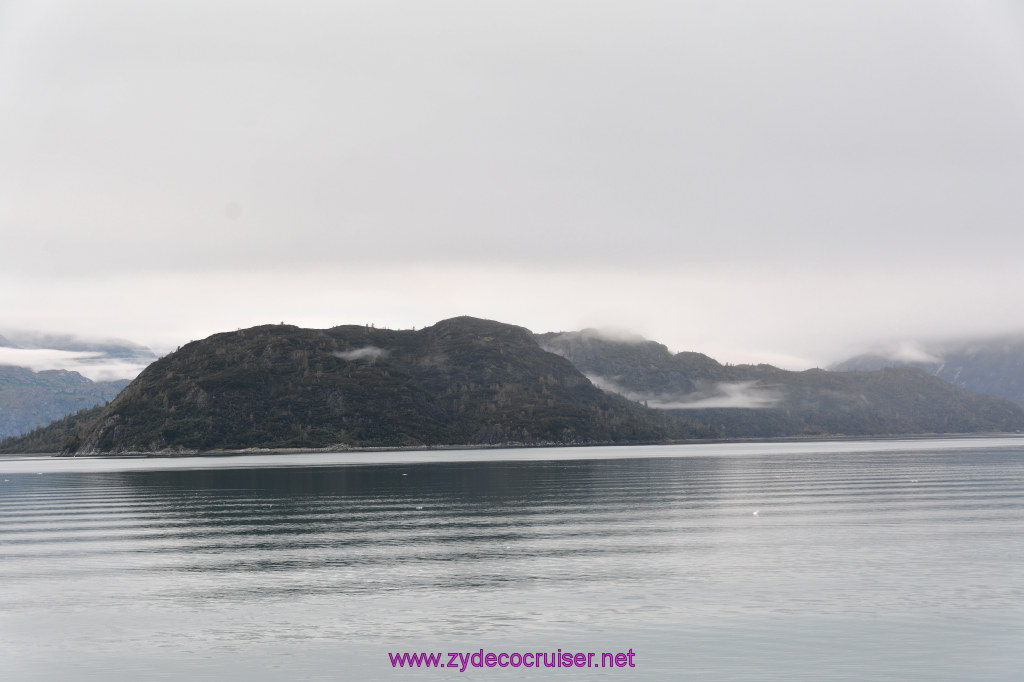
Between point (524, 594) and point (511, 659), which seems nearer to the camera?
point (511, 659)

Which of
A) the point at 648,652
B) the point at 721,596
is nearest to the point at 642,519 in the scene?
the point at 721,596

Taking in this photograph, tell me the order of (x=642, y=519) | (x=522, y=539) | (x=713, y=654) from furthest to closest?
(x=642, y=519), (x=522, y=539), (x=713, y=654)

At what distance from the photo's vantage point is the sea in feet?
131

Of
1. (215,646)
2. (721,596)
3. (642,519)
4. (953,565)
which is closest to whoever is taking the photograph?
(215,646)

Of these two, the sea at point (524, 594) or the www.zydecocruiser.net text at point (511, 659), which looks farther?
the sea at point (524, 594)

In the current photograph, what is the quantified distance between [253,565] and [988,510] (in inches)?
3109

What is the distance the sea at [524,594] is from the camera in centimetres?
3984

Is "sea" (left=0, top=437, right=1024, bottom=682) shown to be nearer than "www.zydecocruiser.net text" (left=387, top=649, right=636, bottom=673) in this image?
No

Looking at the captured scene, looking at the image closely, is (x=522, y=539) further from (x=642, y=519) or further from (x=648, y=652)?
(x=648, y=652)

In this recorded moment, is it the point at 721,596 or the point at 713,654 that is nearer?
the point at 713,654

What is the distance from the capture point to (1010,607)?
48969 millimetres

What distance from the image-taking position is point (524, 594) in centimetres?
5472

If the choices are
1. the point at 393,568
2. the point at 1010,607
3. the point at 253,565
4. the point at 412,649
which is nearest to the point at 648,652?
the point at 412,649

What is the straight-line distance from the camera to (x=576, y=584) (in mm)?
57531
